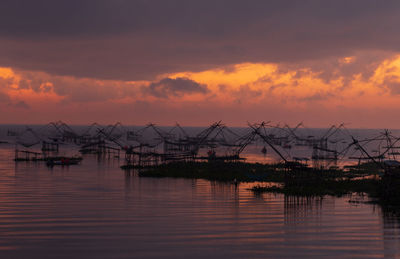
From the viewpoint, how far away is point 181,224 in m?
22.4

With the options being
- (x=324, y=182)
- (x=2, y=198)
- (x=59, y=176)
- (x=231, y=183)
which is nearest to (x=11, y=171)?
(x=59, y=176)

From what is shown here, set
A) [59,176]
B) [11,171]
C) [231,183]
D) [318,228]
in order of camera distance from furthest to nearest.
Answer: [11,171] → [59,176] → [231,183] → [318,228]

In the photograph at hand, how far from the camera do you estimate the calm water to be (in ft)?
58.7

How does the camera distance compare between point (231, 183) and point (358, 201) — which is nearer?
point (358, 201)

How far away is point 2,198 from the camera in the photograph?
28953mm

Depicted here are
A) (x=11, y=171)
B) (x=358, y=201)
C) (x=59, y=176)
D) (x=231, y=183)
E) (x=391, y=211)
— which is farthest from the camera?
(x=11, y=171)

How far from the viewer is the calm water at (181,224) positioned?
1791cm

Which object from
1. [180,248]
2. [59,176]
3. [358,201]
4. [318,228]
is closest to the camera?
[180,248]

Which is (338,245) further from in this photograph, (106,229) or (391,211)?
(106,229)

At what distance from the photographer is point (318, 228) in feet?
72.0

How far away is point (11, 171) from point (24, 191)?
13.6 meters

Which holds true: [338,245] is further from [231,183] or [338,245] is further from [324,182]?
[231,183]

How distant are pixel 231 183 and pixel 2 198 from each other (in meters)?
17.0

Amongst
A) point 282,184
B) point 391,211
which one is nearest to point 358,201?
point 391,211
